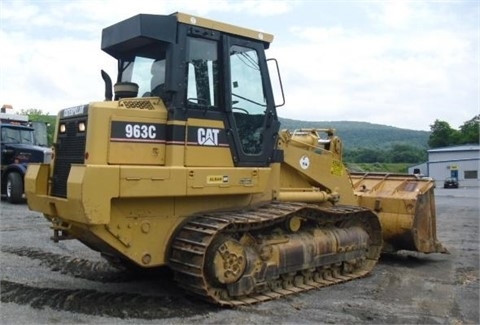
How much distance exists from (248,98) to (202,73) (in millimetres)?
774

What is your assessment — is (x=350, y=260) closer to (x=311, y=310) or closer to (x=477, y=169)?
(x=311, y=310)

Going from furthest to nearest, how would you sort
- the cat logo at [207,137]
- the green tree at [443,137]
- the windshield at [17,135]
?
the green tree at [443,137] → the windshield at [17,135] → the cat logo at [207,137]

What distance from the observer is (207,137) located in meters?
6.50

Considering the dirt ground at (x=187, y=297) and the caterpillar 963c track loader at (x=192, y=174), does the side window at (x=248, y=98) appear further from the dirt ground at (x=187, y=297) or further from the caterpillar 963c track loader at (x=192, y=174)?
the dirt ground at (x=187, y=297)

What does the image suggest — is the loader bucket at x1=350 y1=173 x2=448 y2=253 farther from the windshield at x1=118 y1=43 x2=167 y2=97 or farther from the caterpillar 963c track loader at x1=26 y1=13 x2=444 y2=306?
the windshield at x1=118 y1=43 x2=167 y2=97

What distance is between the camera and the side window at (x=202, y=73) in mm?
6465

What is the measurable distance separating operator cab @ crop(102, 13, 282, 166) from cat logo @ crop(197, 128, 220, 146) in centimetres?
5

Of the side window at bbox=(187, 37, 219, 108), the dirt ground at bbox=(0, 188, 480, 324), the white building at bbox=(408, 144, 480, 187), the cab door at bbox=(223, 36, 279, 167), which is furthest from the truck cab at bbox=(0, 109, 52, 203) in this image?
the white building at bbox=(408, 144, 480, 187)

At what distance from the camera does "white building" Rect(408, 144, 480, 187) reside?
5972 centimetres

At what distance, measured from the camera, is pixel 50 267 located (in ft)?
26.8

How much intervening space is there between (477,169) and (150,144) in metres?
59.9

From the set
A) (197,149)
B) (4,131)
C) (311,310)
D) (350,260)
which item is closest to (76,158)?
(197,149)

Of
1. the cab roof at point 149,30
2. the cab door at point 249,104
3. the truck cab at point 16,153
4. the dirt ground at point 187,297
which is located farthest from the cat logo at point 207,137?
the truck cab at point 16,153

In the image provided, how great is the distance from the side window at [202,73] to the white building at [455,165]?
54178 millimetres
